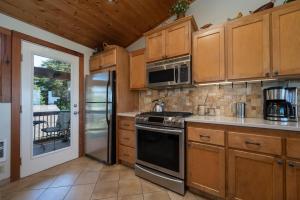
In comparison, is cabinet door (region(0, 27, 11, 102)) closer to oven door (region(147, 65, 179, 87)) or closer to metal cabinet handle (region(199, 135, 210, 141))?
oven door (region(147, 65, 179, 87))

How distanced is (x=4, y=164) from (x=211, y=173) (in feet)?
8.99

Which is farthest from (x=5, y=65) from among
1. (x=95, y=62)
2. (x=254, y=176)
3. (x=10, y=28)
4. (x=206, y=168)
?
(x=254, y=176)

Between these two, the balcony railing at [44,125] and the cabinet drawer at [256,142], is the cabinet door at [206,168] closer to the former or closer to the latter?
the cabinet drawer at [256,142]

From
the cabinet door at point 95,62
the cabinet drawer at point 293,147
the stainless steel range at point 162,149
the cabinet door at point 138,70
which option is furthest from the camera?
the cabinet door at point 95,62

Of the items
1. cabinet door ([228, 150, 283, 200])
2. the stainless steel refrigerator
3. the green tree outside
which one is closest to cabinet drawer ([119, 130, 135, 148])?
the stainless steel refrigerator

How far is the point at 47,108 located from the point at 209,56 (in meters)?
2.78

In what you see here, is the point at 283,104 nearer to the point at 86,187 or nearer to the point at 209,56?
the point at 209,56

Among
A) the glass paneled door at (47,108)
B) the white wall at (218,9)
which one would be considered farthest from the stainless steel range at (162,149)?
the white wall at (218,9)

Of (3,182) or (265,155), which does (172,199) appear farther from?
(3,182)

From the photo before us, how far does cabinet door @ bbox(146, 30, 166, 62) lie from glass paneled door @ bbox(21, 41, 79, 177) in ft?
5.04

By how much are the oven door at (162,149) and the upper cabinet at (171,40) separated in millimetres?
1153

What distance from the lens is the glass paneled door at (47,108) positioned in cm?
249

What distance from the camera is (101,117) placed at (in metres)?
3.02

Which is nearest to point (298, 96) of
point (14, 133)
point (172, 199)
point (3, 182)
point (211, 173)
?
point (211, 173)
